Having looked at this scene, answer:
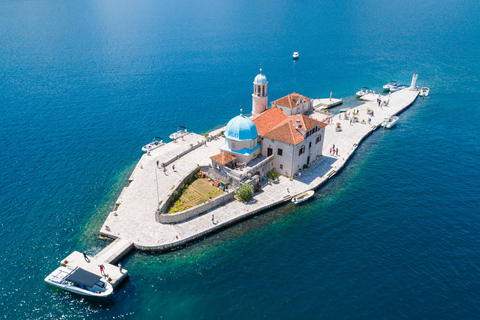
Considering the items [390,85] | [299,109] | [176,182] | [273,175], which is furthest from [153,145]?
[390,85]

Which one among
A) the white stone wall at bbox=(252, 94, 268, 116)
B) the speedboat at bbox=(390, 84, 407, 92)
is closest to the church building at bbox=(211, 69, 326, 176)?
the white stone wall at bbox=(252, 94, 268, 116)

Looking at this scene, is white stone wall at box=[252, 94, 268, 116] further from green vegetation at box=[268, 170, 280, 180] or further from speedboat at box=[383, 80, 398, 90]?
speedboat at box=[383, 80, 398, 90]

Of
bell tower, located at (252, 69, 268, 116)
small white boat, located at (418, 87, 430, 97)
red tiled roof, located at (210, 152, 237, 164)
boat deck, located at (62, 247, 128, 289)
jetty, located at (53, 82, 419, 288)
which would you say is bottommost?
boat deck, located at (62, 247, 128, 289)

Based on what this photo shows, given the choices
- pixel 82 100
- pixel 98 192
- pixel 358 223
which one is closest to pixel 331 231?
pixel 358 223

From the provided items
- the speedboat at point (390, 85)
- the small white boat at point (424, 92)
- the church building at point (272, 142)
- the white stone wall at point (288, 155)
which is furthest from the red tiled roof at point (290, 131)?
the small white boat at point (424, 92)

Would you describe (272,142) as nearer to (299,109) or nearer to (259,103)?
(259,103)

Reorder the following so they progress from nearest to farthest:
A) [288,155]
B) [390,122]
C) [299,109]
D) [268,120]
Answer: [288,155] → [268,120] → [390,122] → [299,109]

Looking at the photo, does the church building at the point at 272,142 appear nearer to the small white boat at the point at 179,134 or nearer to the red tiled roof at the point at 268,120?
the red tiled roof at the point at 268,120
